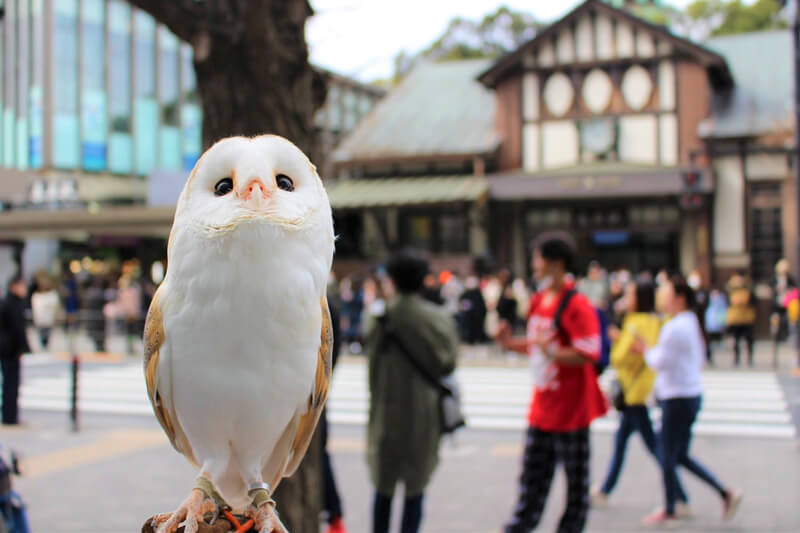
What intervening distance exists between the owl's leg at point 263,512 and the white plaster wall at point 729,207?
65.8 feet

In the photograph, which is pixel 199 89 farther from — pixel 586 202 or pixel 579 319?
pixel 586 202

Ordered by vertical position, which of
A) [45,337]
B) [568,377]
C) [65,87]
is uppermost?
[65,87]

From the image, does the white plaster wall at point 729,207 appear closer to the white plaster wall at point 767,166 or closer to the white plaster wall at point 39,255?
the white plaster wall at point 767,166

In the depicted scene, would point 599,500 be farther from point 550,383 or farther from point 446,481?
point 550,383

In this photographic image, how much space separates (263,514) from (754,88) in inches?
895

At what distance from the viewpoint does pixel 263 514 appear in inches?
56.7

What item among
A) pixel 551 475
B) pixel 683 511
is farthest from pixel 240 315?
pixel 683 511

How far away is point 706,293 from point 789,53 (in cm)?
959

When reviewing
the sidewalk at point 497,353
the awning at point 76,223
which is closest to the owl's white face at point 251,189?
the sidewalk at point 497,353

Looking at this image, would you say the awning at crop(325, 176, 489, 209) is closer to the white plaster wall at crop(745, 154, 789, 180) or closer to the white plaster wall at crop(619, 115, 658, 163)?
the white plaster wall at crop(619, 115, 658, 163)

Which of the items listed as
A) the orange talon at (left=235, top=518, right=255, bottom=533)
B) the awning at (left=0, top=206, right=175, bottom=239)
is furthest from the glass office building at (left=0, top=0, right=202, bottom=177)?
the orange talon at (left=235, top=518, right=255, bottom=533)

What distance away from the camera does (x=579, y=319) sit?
443cm

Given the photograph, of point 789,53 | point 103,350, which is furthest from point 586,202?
point 103,350

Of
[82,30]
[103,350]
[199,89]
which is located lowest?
[103,350]
